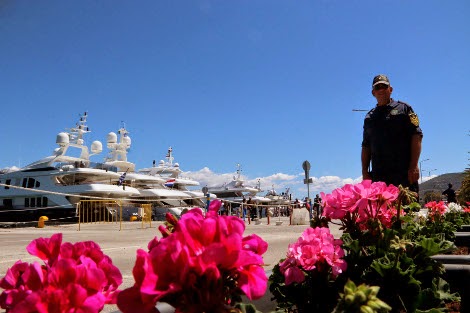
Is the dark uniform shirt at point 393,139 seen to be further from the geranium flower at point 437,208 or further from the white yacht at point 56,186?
the white yacht at point 56,186

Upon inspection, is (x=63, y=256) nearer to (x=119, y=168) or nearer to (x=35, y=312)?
(x=35, y=312)

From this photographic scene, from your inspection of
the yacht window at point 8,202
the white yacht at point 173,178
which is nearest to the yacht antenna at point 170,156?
the white yacht at point 173,178

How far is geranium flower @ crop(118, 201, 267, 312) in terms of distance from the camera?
0.64 m

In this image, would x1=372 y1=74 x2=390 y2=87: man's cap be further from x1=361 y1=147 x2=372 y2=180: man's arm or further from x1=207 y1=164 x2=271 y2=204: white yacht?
x1=207 y1=164 x2=271 y2=204: white yacht

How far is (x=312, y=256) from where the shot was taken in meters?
1.27

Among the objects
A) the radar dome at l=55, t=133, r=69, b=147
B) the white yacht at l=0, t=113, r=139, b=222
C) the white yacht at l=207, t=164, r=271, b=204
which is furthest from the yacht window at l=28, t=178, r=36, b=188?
the white yacht at l=207, t=164, r=271, b=204

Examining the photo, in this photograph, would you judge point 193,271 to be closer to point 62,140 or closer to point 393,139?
point 393,139

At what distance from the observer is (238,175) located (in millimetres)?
64250

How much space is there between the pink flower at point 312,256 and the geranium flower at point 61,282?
62 cm

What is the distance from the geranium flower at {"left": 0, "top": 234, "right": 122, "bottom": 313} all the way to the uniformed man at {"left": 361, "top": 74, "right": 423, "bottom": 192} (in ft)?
10.0

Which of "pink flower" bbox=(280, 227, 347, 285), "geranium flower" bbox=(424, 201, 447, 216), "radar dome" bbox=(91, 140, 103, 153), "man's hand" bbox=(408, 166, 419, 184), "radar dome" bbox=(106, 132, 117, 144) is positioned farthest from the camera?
"radar dome" bbox=(106, 132, 117, 144)

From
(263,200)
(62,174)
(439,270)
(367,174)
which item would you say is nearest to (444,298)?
(439,270)

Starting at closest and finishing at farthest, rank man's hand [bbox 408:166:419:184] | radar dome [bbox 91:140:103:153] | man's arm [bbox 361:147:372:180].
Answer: man's hand [bbox 408:166:419:184] → man's arm [bbox 361:147:372:180] → radar dome [bbox 91:140:103:153]

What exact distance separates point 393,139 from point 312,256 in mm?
2511
